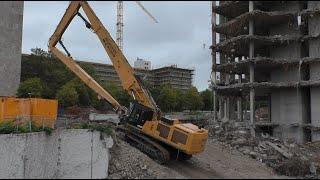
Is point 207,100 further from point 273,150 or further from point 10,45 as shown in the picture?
point 273,150

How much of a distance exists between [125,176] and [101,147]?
3293mm

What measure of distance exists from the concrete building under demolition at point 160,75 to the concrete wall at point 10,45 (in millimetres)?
26817

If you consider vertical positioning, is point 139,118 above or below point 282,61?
below

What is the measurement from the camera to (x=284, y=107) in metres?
49.1

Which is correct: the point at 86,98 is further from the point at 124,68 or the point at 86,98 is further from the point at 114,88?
the point at 124,68

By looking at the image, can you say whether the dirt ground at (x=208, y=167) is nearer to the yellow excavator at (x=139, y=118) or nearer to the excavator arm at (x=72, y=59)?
the yellow excavator at (x=139, y=118)

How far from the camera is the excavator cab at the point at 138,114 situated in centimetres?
2803

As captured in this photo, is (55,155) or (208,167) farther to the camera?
(208,167)

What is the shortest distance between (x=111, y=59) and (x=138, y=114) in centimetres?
425

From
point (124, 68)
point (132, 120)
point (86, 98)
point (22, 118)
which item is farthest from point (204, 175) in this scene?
point (86, 98)

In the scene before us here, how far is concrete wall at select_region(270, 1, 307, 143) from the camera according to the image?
4747 centimetres

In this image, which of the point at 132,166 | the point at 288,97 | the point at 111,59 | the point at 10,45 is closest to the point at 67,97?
the point at 10,45

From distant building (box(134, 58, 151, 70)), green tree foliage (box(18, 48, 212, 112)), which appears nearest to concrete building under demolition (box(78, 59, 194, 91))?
distant building (box(134, 58, 151, 70))

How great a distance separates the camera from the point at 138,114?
1115 inches
